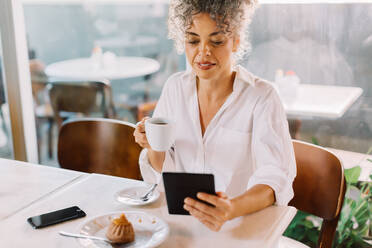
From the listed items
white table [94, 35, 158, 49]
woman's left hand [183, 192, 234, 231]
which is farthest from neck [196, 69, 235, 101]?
white table [94, 35, 158, 49]

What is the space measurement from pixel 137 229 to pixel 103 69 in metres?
1.71

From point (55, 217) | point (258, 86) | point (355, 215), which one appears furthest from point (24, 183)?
point (355, 215)

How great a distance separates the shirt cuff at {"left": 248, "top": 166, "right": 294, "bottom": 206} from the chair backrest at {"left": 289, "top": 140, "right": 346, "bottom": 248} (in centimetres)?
24

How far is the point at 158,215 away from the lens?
49.9 inches

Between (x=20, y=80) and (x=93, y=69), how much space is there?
1.73 feet

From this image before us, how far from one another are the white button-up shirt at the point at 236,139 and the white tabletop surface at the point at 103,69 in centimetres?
90

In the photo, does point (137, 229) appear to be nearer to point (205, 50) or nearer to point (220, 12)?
point (205, 50)

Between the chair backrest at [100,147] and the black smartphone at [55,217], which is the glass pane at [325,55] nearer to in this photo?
the chair backrest at [100,147]

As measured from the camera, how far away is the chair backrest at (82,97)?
2850mm

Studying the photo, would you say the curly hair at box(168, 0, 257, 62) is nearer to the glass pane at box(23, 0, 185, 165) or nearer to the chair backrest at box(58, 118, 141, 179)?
the chair backrest at box(58, 118, 141, 179)

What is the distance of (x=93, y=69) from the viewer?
279 centimetres

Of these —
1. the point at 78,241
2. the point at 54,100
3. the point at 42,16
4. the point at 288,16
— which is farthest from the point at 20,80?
the point at 78,241

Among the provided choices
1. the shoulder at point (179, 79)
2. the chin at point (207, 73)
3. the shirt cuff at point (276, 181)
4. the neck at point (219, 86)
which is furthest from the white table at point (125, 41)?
the shirt cuff at point (276, 181)

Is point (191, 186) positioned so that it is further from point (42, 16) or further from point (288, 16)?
point (42, 16)
